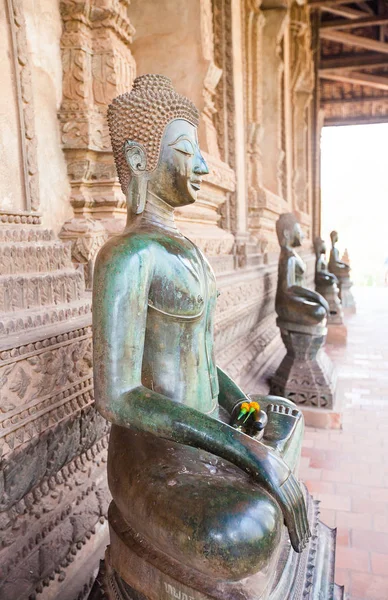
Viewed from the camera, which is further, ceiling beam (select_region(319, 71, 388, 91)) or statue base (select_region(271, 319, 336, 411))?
ceiling beam (select_region(319, 71, 388, 91))

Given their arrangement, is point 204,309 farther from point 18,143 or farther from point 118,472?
point 18,143

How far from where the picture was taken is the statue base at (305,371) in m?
3.79

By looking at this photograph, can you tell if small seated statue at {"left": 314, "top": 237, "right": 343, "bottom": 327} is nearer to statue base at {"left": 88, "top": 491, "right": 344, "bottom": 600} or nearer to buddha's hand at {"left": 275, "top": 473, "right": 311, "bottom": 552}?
statue base at {"left": 88, "top": 491, "right": 344, "bottom": 600}

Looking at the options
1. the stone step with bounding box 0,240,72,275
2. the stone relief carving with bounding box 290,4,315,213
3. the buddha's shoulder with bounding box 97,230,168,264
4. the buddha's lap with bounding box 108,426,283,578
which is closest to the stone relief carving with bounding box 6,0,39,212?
the stone step with bounding box 0,240,72,275

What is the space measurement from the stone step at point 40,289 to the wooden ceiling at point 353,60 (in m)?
8.57

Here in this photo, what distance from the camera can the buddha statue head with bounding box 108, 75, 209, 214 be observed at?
1338 millimetres

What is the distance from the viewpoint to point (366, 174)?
4406 centimetres

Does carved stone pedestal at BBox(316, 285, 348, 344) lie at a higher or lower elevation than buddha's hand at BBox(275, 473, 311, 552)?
lower

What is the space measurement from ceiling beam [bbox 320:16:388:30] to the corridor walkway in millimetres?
8180

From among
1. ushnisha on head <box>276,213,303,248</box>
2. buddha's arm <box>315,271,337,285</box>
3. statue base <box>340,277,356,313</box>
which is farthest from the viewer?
statue base <box>340,277,356,313</box>

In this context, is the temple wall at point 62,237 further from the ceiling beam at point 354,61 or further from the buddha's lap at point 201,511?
the ceiling beam at point 354,61

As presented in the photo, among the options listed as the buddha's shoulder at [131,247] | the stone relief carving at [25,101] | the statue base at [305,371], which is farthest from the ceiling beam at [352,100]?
the buddha's shoulder at [131,247]

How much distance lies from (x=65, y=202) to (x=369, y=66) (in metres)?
12.3

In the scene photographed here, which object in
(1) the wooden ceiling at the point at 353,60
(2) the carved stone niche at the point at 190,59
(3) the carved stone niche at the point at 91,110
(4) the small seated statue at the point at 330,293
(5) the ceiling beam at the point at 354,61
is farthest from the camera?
(5) the ceiling beam at the point at 354,61
